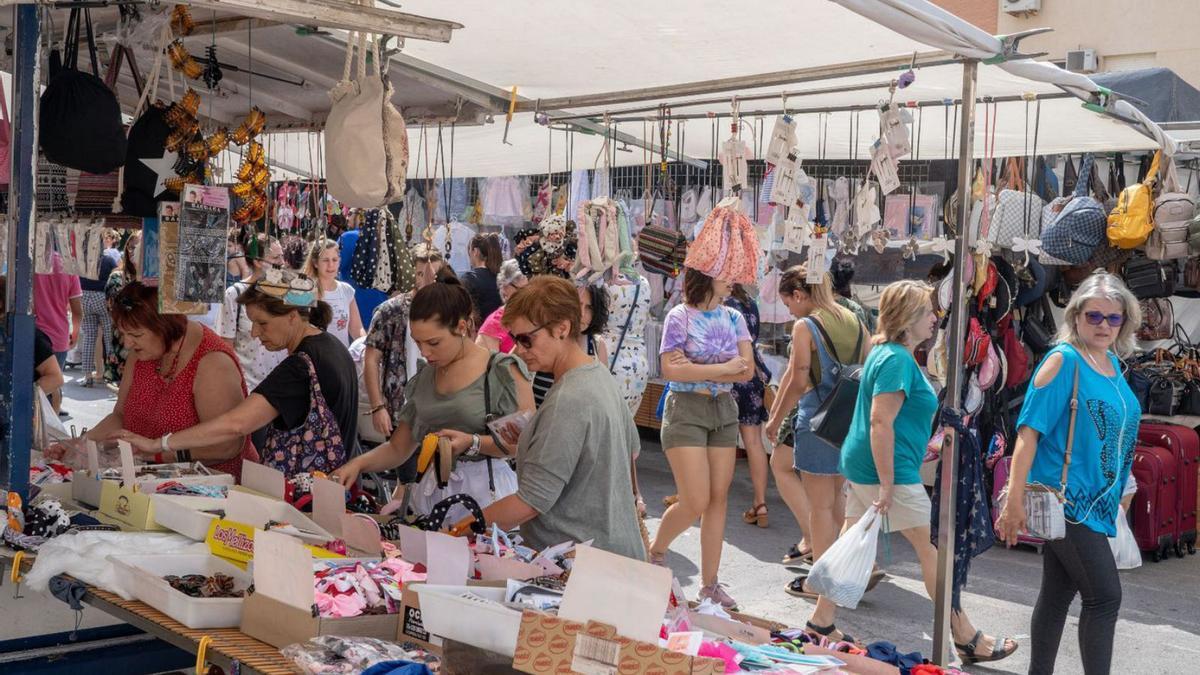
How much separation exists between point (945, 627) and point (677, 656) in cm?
249

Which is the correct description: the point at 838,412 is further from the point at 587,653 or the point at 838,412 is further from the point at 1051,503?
the point at 587,653

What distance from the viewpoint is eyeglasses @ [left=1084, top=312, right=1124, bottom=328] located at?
423 cm

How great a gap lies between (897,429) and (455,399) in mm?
2001

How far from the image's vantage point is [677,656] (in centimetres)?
211

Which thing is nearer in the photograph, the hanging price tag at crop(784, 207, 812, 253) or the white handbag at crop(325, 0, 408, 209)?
the white handbag at crop(325, 0, 408, 209)

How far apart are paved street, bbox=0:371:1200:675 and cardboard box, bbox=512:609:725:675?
2374 millimetres

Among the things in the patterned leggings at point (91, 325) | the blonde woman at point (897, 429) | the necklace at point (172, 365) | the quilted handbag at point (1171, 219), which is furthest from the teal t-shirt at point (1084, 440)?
the patterned leggings at point (91, 325)

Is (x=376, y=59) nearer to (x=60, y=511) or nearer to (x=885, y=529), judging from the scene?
(x=60, y=511)

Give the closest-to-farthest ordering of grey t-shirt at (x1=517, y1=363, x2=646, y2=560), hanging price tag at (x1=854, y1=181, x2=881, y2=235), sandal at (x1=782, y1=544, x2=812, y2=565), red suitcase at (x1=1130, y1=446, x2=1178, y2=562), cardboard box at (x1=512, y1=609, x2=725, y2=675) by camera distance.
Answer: cardboard box at (x1=512, y1=609, x2=725, y2=675), grey t-shirt at (x1=517, y1=363, x2=646, y2=560), hanging price tag at (x1=854, y1=181, x2=881, y2=235), sandal at (x1=782, y1=544, x2=812, y2=565), red suitcase at (x1=1130, y1=446, x2=1178, y2=562)

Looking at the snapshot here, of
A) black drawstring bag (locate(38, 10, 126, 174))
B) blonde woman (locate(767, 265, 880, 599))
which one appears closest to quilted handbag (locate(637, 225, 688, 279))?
blonde woman (locate(767, 265, 880, 599))

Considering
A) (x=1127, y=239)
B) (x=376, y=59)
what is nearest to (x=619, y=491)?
(x=376, y=59)

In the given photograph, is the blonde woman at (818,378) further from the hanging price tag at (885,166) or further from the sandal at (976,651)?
the hanging price tag at (885,166)

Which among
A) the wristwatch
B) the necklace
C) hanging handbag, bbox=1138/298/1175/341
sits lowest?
the wristwatch

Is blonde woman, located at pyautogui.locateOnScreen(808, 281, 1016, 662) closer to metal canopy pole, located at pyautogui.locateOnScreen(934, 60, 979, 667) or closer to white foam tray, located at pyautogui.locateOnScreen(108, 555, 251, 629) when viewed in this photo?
metal canopy pole, located at pyautogui.locateOnScreen(934, 60, 979, 667)
